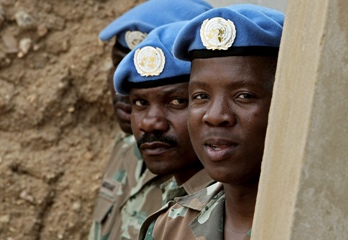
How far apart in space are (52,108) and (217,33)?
2.94 m

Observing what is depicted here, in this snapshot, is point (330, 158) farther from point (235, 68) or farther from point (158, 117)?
point (158, 117)

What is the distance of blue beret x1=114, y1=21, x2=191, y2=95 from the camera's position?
10.5 ft

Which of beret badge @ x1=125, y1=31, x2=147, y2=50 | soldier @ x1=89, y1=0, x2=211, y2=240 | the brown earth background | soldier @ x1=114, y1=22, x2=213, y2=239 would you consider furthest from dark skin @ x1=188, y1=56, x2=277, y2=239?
the brown earth background

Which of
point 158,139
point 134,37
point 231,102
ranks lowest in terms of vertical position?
point 158,139

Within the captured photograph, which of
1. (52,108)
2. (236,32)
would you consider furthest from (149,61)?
(52,108)

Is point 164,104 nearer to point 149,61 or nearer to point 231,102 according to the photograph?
point 149,61

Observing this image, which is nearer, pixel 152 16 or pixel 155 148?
pixel 155 148

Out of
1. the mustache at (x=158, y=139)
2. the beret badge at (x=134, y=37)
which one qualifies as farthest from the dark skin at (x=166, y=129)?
the beret badge at (x=134, y=37)

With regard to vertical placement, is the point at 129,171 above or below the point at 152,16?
below

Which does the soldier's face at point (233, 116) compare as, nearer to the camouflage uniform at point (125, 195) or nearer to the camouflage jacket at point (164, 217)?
the camouflage jacket at point (164, 217)

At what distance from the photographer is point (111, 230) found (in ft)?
14.4

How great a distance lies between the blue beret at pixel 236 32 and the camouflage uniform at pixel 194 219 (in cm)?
43

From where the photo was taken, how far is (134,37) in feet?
13.7

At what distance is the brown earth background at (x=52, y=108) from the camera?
17.0 feet
